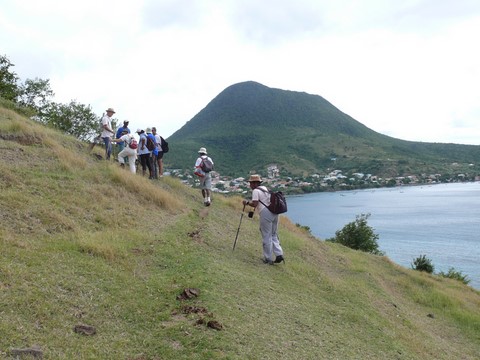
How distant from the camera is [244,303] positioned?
7148 mm

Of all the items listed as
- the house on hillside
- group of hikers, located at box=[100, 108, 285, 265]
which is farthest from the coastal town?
group of hikers, located at box=[100, 108, 285, 265]

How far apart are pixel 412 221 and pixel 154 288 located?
243ft

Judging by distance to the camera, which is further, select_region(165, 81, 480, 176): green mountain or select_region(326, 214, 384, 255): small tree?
select_region(165, 81, 480, 176): green mountain

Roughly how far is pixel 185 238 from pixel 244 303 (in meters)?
3.74

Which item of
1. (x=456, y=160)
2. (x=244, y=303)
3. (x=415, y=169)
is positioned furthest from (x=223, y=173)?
(x=244, y=303)

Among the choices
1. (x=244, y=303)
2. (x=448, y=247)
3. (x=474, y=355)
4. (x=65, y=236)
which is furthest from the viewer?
(x=448, y=247)

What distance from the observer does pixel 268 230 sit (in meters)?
10.6

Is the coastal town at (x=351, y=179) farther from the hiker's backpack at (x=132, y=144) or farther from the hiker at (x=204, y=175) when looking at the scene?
the hiker's backpack at (x=132, y=144)

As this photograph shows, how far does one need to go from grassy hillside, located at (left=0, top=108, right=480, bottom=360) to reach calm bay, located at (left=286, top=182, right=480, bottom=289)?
30.1 metres

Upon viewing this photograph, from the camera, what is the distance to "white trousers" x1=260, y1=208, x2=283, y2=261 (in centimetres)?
1046

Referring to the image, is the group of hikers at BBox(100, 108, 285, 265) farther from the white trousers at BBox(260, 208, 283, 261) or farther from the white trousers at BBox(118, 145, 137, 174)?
the white trousers at BBox(260, 208, 283, 261)

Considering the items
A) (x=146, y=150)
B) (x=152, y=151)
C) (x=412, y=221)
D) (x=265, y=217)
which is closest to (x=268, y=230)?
(x=265, y=217)

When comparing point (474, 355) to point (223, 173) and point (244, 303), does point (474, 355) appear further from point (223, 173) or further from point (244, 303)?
point (223, 173)

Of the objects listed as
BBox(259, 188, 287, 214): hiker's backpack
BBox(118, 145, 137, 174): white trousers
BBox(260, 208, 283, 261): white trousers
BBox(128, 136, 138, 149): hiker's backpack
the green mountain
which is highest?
the green mountain
